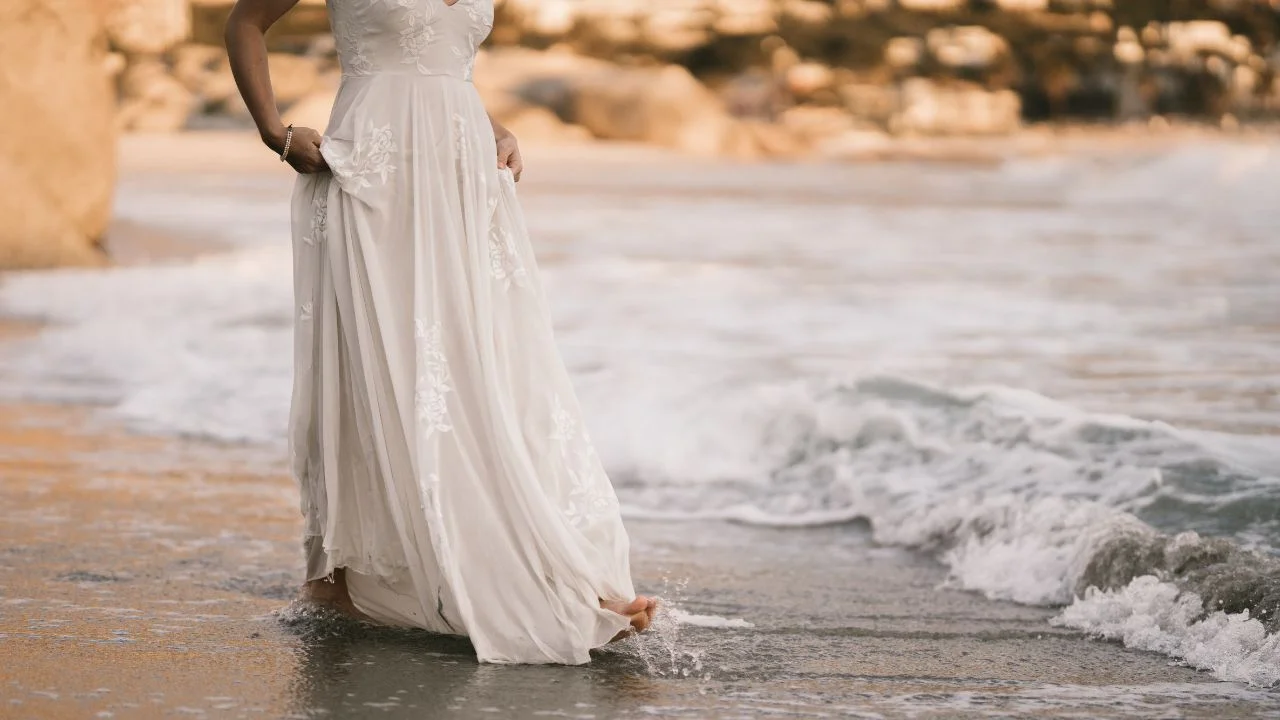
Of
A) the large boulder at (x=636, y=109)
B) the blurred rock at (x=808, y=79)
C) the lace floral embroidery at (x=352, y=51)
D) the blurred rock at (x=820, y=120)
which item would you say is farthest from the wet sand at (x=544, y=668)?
the blurred rock at (x=808, y=79)

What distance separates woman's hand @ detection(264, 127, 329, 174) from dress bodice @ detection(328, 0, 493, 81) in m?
0.17

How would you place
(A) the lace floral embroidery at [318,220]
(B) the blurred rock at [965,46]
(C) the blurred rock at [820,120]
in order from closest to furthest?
1. (A) the lace floral embroidery at [318,220]
2. (C) the blurred rock at [820,120]
3. (B) the blurred rock at [965,46]

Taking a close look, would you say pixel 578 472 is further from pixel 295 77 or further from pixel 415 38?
pixel 295 77

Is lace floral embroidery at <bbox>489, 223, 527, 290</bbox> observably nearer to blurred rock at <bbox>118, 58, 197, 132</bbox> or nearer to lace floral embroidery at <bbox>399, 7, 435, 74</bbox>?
lace floral embroidery at <bbox>399, 7, 435, 74</bbox>

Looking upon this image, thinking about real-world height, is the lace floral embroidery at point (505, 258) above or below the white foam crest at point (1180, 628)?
above

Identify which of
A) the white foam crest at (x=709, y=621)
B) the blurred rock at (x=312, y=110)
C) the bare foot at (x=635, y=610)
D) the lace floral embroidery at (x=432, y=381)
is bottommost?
the blurred rock at (x=312, y=110)

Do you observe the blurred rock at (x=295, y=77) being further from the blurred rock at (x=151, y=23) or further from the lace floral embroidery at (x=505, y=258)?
the lace floral embroidery at (x=505, y=258)

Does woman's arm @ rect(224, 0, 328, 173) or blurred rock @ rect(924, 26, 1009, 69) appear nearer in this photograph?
woman's arm @ rect(224, 0, 328, 173)

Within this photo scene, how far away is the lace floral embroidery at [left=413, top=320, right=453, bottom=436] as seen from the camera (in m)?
3.21

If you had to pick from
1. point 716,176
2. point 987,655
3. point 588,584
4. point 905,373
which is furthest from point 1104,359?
point 716,176

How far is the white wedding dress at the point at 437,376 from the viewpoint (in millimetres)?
3229

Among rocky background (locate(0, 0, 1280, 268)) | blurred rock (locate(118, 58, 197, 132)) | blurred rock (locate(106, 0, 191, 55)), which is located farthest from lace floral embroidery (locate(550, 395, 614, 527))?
blurred rock (locate(118, 58, 197, 132))

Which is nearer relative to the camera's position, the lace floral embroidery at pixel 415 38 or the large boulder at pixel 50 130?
the lace floral embroidery at pixel 415 38

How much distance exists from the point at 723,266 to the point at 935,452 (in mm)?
8082
